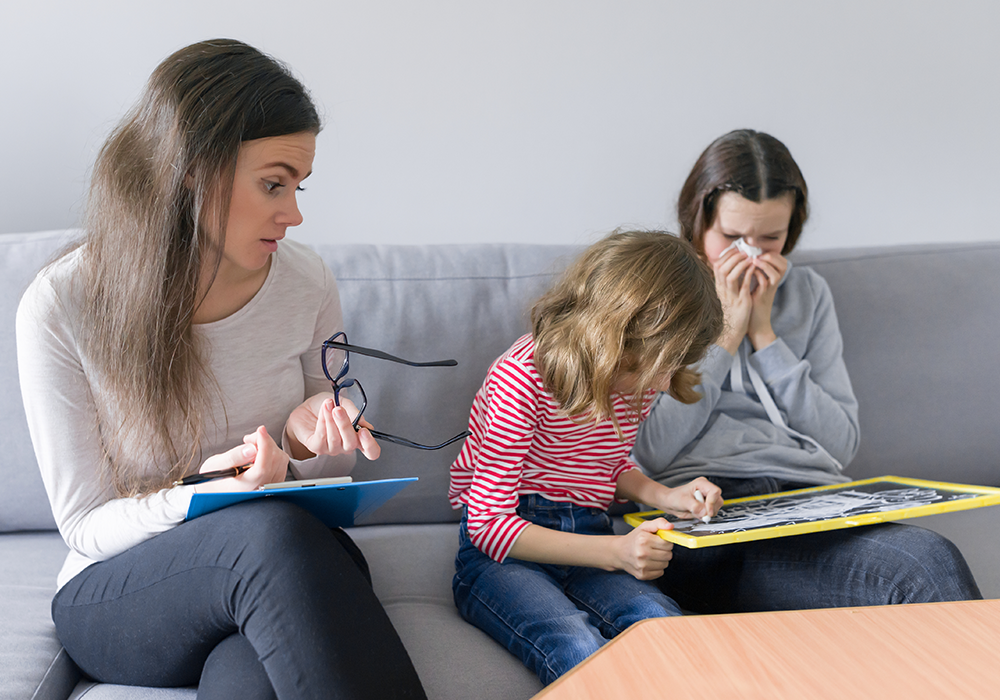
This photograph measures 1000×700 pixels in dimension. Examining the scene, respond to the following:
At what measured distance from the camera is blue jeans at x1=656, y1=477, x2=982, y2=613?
0.94 meters

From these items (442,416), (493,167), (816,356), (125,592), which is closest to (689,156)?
(493,167)

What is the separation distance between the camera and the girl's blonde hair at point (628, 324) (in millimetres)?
994

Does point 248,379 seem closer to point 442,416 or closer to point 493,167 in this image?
point 442,416

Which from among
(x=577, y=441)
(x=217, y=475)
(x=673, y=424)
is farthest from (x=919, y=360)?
(x=217, y=475)

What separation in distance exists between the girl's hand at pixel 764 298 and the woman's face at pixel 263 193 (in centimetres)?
77

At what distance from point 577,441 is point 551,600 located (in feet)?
0.82

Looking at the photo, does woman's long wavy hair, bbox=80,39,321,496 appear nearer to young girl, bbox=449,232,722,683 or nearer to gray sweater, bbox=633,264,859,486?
young girl, bbox=449,232,722,683

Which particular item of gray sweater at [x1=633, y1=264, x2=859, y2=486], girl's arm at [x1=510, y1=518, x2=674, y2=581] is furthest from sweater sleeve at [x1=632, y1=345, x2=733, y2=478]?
girl's arm at [x1=510, y1=518, x2=674, y2=581]

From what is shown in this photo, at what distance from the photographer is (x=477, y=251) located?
4.57 ft

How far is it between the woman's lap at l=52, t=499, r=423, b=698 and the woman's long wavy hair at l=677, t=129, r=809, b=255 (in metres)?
0.86

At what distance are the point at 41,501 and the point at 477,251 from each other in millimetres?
816

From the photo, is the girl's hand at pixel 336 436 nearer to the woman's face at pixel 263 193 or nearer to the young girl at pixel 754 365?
the woman's face at pixel 263 193

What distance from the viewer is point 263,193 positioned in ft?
3.04

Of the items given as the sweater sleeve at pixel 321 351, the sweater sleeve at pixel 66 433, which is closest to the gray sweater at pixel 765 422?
the sweater sleeve at pixel 321 351
